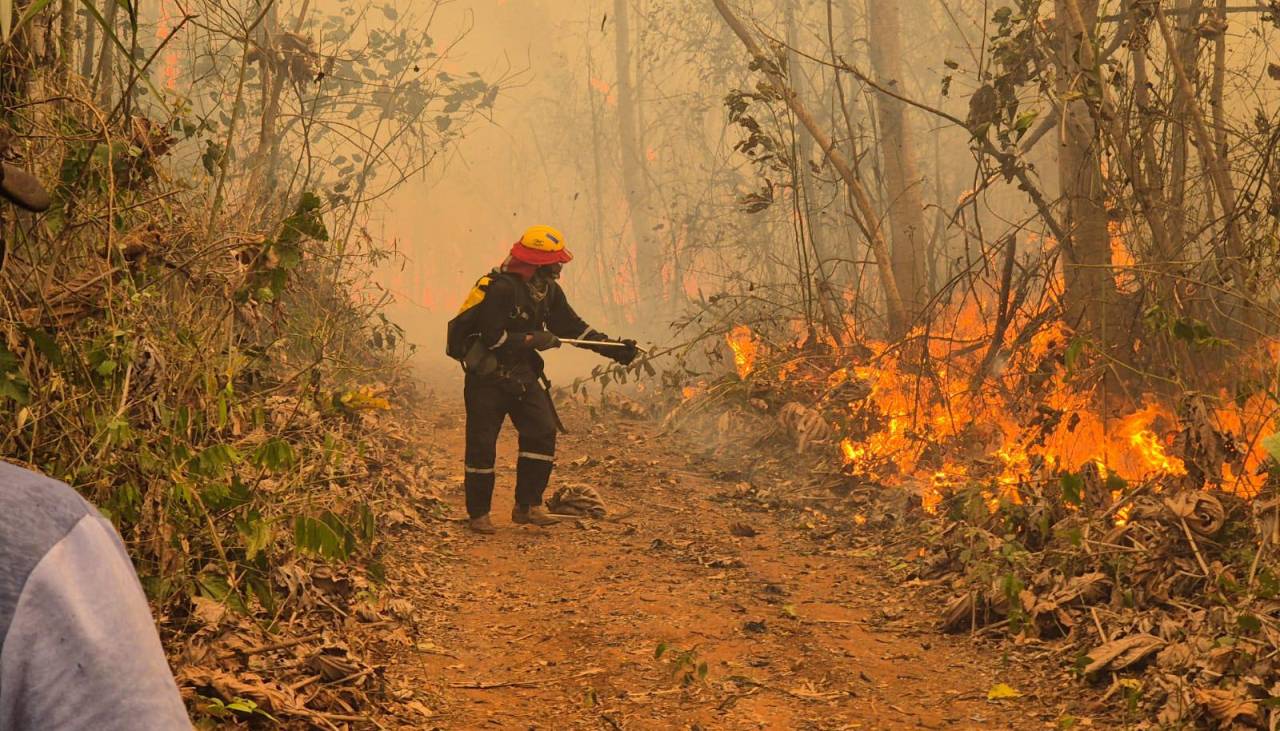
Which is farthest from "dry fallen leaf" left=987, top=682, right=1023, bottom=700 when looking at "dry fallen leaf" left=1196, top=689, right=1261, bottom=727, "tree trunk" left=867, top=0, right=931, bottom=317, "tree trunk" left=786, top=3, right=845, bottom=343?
"tree trunk" left=867, top=0, right=931, bottom=317

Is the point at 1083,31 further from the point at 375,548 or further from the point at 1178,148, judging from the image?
the point at 375,548

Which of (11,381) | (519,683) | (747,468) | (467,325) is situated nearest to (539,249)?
(467,325)

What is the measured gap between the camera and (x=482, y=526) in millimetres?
8430

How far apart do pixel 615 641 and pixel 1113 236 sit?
17.1 feet

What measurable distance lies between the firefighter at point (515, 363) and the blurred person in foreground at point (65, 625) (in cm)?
739

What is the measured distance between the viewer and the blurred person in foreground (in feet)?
2.74

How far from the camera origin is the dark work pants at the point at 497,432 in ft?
27.7

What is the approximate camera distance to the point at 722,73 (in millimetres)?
24734

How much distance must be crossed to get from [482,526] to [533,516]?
1.45ft

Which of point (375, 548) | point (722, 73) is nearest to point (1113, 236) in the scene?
point (375, 548)

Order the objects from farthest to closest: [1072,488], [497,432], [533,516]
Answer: [533,516] < [497,432] < [1072,488]

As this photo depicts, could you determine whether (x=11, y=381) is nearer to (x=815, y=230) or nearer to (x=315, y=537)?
(x=315, y=537)

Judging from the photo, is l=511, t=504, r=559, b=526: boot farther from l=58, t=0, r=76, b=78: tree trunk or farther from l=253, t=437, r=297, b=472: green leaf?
l=58, t=0, r=76, b=78: tree trunk

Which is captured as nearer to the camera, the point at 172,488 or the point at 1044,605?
the point at 172,488
